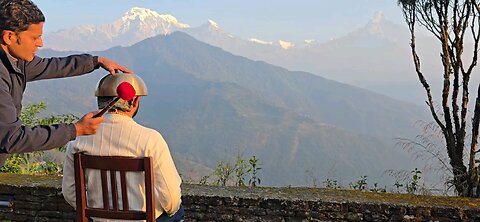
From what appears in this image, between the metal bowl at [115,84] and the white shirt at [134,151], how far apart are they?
102 millimetres

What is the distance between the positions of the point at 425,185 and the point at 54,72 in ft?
11.5

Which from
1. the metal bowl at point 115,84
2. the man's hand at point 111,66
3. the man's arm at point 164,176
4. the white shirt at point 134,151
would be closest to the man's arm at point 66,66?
the man's hand at point 111,66

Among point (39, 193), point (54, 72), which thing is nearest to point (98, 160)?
point (54, 72)

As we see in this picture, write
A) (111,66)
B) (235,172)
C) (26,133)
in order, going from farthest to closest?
(235,172) → (111,66) → (26,133)

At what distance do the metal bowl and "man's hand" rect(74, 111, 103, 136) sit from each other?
10.4 inches

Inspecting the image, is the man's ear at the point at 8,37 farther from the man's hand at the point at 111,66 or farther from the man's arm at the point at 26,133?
the man's hand at the point at 111,66

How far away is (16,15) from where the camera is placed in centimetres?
192

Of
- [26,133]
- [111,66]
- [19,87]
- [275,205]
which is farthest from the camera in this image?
[275,205]

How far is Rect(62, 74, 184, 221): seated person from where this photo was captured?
221 centimetres

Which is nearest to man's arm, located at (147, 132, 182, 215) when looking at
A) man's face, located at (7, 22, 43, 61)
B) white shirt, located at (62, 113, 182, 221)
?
white shirt, located at (62, 113, 182, 221)

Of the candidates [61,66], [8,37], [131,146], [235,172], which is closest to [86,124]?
[131,146]

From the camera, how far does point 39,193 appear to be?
450 centimetres

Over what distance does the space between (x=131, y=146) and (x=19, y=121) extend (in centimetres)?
46

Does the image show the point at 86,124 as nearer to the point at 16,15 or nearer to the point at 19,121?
the point at 19,121
